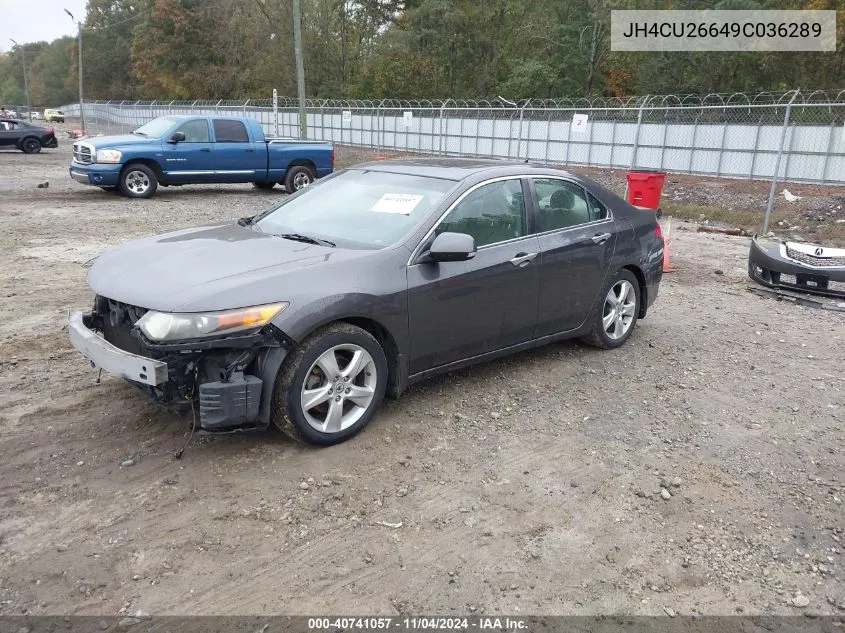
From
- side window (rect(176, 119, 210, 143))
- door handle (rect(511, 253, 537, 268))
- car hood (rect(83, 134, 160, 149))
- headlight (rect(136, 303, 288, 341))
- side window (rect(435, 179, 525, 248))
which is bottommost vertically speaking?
headlight (rect(136, 303, 288, 341))

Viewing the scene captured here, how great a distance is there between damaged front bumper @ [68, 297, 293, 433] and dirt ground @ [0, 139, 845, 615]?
359mm

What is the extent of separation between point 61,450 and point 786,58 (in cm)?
3283

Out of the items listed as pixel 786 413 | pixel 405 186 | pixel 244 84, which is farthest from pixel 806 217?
pixel 244 84

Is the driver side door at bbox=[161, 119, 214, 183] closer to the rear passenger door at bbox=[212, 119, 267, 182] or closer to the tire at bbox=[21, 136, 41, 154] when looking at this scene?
the rear passenger door at bbox=[212, 119, 267, 182]

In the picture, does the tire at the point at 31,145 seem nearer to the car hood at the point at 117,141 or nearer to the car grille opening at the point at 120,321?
the car hood at the point at 117,141

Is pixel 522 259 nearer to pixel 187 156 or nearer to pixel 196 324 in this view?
pixel 196 324

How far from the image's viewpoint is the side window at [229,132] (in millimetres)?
15398

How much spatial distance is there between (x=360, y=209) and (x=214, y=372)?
1.62m

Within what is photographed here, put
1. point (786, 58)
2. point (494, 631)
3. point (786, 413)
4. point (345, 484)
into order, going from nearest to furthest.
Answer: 1. point (494, 631)
2. point (345, 484)
3. point (786, 413)
4. point (786, 58)

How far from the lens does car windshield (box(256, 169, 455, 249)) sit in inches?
173

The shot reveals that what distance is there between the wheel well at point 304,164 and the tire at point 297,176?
40 mm

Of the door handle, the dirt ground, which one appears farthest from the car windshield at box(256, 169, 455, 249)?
the dirt ground

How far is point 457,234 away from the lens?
4230 mm

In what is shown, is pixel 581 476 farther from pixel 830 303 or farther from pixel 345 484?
pixel 830 303
